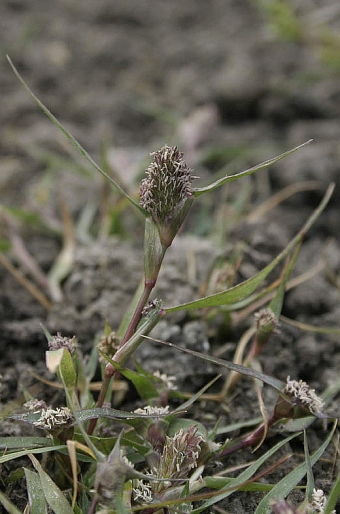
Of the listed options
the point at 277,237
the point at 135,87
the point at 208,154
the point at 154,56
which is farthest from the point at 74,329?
the point at 154,56

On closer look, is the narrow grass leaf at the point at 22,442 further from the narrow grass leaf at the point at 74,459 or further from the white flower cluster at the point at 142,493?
the white flower cluster at the point at 142,493

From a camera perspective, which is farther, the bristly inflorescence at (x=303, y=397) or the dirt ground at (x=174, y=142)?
the dirt ground at (x=174, y=142)

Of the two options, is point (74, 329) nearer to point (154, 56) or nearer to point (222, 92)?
point (222, 92)

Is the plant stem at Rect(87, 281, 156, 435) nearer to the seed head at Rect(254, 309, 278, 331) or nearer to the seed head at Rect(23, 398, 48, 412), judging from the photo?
the seed head at Rect(23, 398, 48, 412)

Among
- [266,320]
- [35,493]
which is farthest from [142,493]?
[266,320]

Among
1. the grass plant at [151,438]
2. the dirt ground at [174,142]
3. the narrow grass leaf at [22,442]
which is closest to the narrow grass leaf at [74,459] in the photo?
the grass plant at [151,438]

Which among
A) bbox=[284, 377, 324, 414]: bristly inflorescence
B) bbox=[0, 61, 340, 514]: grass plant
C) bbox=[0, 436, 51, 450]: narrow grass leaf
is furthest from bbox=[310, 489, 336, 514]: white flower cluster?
bbox=[0, 436, 51, 450]: narrow grass leaf
